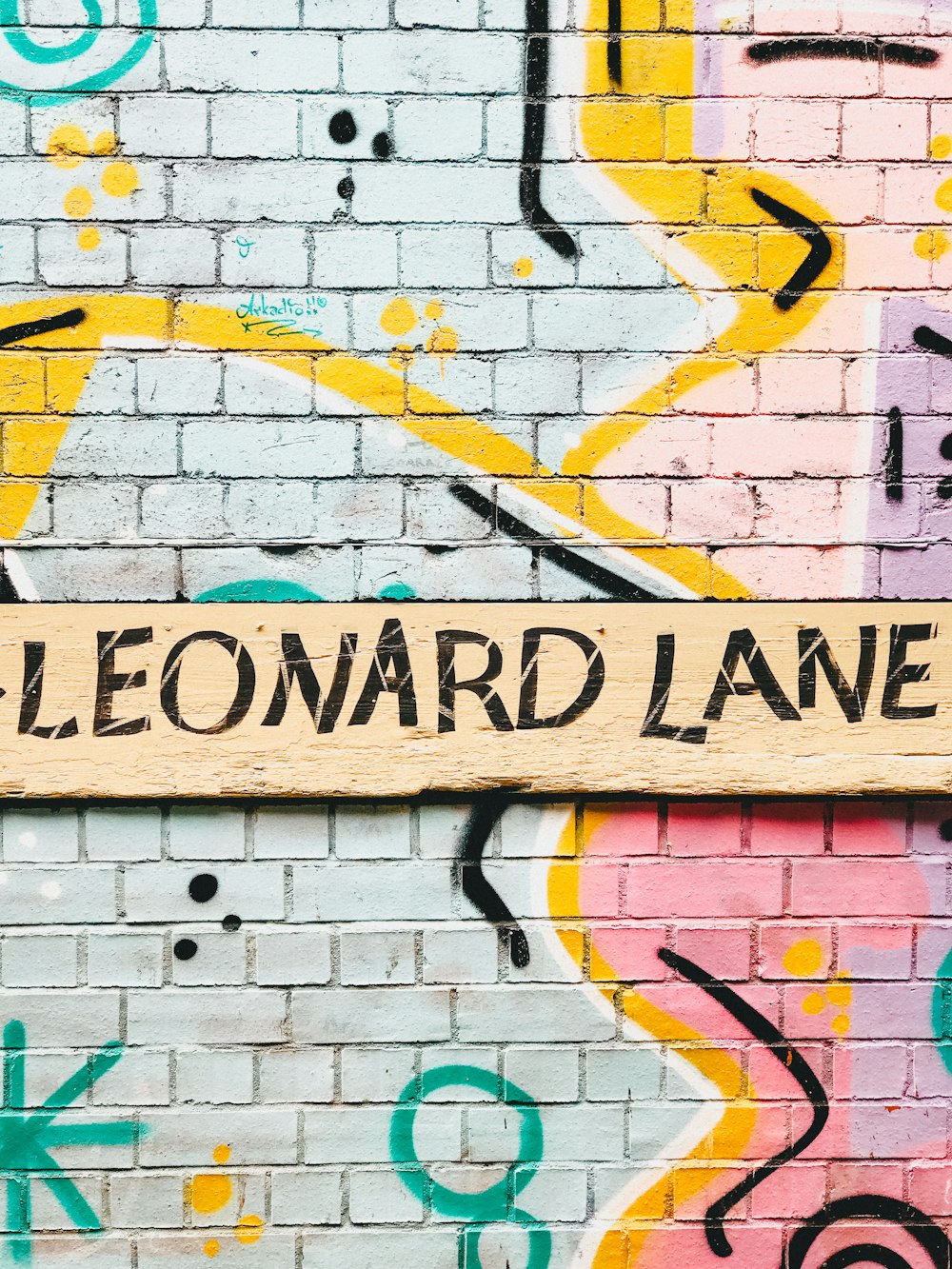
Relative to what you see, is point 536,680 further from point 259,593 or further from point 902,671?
point 902,671

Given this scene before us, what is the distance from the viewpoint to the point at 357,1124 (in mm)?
2240

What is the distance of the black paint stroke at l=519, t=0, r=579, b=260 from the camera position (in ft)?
7.16

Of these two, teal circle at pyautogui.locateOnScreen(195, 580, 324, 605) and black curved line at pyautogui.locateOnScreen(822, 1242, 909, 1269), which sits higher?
teal circle at pyautogui.locateOnScreen(195, 580, 324, 605)

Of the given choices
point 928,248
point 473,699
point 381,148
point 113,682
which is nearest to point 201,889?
point 113,682

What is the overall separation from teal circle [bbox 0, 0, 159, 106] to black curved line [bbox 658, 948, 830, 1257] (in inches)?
84.5

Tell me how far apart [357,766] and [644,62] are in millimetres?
1487

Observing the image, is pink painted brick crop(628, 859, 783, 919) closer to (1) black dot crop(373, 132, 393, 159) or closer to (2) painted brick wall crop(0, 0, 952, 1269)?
(2) painted brick wall crop(0, 0, 952, 1269)

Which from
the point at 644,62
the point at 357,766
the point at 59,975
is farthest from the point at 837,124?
the point at 59,975

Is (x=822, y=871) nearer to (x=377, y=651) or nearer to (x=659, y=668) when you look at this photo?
(x=659, y=668)

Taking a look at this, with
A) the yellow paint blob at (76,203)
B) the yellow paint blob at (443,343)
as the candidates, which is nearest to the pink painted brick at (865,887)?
the yellow paint blob at (443,343)

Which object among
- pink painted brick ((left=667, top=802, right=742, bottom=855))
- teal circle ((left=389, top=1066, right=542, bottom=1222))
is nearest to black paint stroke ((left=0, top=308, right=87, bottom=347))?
pink painted brick ((left=667, top=802, right=742, bottom=855))

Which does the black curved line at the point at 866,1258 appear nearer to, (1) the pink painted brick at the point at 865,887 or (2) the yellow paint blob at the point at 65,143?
(1) the pink painted brick at the point at 865,887

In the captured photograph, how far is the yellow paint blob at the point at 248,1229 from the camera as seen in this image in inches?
88.2

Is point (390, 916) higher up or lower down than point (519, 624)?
lower down
